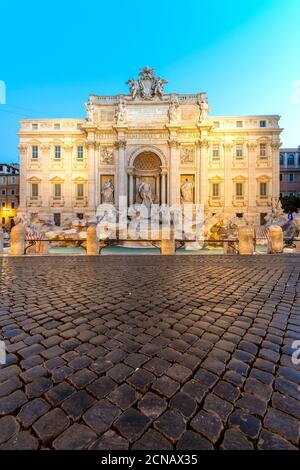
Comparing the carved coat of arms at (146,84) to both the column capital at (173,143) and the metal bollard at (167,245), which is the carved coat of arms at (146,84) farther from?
the metal bollard at (167,245)

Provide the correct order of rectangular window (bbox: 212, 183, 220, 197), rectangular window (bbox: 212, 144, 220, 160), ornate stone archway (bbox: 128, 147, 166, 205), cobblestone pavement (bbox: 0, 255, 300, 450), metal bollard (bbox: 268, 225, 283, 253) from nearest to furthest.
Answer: cobblestone pavement (bbox: 0, 255, 300, 450) < metal bollard (bbox: 268, 225, 283, 253) < ornate stone archway (bbox: 128, 147, 166, 205) < rectangular window (bbox: 212, 144, 220, 160) < rectangular window (bbox: 212, 183, 220, 197)

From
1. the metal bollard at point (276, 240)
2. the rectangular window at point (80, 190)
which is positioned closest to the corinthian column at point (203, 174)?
the rectangular window at point (80, 190)

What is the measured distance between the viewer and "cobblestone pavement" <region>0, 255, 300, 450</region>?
4.56 feet

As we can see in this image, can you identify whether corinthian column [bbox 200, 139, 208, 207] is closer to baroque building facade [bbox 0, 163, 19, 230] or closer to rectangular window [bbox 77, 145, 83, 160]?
rectangular window [bbox 77, 145, 83, 160]

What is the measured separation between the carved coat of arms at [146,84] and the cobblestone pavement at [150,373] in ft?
106

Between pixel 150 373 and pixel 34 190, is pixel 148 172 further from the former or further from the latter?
pixel 150 373

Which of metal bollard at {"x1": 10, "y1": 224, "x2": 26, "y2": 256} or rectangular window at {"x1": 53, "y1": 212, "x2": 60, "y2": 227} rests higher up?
rectangular window at {"x1": 53, "y1": 212, "x2": 60, "y2": 227}

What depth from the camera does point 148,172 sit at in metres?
32.1

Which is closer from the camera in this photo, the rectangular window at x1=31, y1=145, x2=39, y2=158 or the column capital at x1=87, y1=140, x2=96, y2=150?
the column capital at x1=87, y1=140, x2=96, y2=150

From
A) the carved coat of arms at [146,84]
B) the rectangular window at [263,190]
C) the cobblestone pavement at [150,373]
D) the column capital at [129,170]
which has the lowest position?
the cobblestone pavement at [150,373]

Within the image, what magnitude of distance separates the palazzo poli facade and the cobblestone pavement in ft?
87.7

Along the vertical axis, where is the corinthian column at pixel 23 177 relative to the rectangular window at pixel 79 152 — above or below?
below

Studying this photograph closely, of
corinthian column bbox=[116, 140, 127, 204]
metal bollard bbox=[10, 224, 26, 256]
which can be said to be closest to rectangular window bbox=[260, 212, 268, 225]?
corinthian column bbox=[116, 140, 127, 204]

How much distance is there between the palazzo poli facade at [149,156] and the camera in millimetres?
29562
